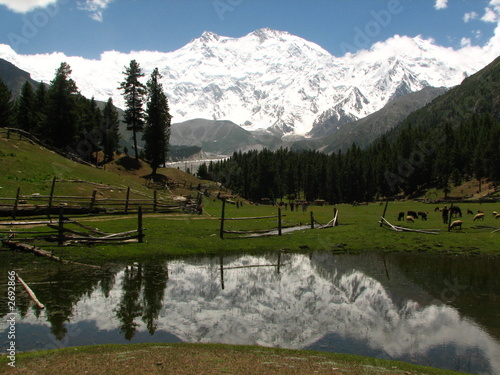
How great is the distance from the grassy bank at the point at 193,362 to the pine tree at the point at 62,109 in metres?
70.0

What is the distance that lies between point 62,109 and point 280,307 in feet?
228

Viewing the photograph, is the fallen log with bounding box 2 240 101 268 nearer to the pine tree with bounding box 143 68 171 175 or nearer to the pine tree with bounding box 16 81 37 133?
the pine tree with bounding box 143 68 171 175

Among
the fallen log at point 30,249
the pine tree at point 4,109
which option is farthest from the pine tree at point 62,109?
the fallen log at point 30,249

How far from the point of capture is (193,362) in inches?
379

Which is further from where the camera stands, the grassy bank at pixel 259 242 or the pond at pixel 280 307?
the grassy bank at pixel 259 242

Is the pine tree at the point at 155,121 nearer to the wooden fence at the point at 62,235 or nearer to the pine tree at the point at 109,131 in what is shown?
the pine tree at the point at 109,131

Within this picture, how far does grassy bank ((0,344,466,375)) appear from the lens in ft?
29.8

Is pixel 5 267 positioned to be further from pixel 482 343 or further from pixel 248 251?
pixel 482 343

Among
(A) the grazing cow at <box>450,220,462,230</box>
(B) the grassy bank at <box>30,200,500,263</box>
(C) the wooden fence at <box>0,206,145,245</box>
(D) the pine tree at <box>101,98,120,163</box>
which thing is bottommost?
(B) the grassy bank at <box>30,200,500,263</box>

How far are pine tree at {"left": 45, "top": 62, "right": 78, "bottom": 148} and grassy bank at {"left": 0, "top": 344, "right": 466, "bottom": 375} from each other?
70.0 m

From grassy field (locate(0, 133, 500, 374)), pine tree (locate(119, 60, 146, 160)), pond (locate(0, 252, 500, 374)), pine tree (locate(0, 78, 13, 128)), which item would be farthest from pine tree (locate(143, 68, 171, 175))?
pond (locate(0, 252, 500, 374))

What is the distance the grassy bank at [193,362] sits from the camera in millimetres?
9094

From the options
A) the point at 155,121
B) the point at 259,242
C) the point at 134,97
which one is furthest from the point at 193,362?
the point at 134,97

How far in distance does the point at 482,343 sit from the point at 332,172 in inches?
5568
